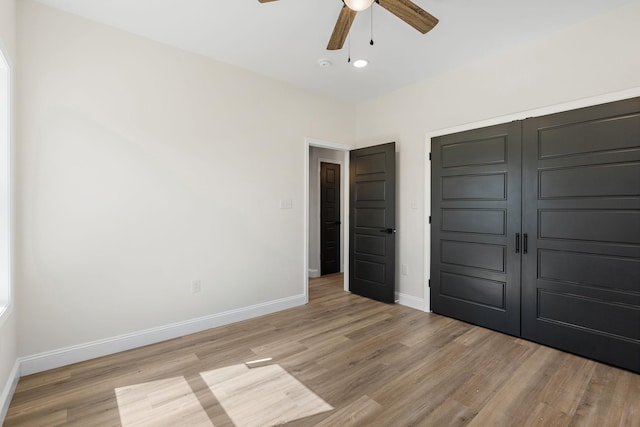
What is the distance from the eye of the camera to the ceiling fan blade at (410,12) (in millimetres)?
1888

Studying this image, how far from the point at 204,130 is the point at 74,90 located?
1.08 m

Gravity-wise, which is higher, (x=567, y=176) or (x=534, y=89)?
(x=534, y=89)

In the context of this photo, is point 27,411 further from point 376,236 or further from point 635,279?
point 635,279

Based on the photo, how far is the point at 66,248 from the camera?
2.49 meters

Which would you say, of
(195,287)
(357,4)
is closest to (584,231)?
(357,4)

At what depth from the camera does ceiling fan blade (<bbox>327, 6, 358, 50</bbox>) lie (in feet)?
6.38

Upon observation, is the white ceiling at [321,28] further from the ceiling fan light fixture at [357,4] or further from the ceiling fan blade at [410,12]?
the ceiling fan light fixture at [357,4]

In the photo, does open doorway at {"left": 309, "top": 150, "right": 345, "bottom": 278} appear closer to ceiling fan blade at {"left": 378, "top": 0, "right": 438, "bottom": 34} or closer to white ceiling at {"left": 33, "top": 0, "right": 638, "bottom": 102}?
white ceiling at {"left": 33, "top": 0, "right": 638, "bottom": 102}

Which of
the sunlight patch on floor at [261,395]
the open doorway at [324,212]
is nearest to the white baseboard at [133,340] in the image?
the sunlight patch on floor at [261,395]

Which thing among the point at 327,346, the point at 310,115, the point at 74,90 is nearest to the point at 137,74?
the point at 74,90

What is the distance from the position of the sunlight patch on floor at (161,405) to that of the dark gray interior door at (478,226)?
2.82m

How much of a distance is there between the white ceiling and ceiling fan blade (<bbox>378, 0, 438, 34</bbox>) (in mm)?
422

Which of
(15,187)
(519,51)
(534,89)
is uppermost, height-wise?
(519,51)

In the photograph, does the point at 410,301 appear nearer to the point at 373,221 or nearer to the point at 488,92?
the point at 373,221
